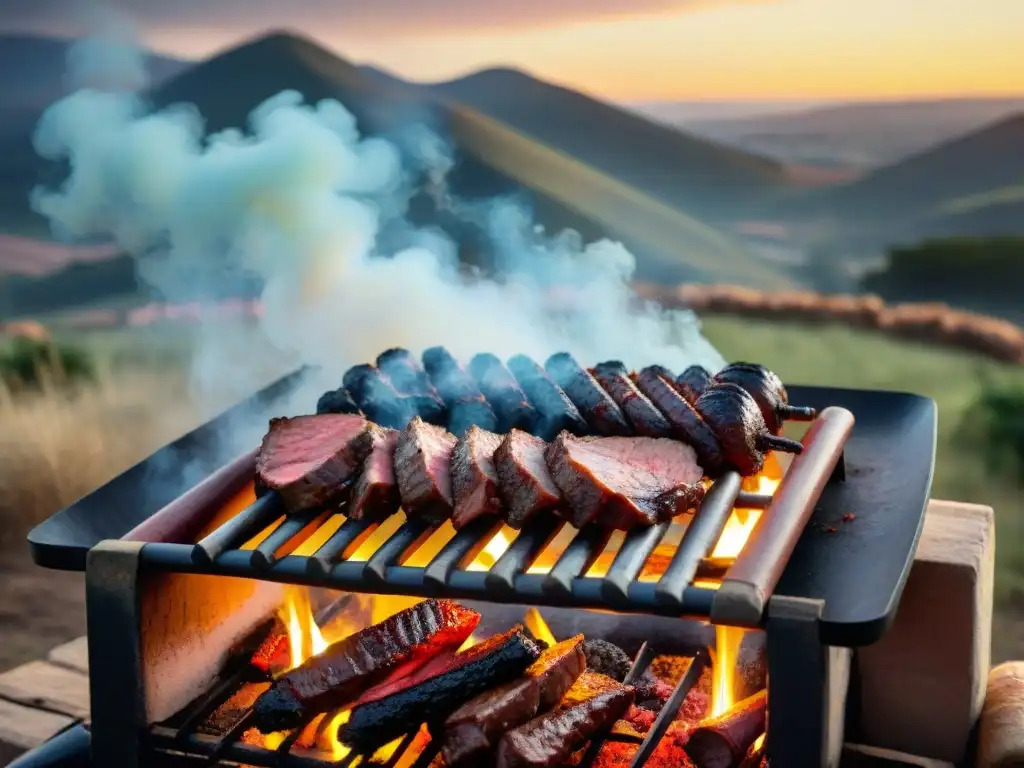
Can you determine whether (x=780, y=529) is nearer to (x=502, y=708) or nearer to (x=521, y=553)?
(x=521, y=553)

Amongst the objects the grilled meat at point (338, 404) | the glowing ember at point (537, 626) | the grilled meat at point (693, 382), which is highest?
the grilled meat at point (693, 382)

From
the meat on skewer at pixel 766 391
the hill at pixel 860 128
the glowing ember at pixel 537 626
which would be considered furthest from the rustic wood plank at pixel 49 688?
the hill at pixel 860 128

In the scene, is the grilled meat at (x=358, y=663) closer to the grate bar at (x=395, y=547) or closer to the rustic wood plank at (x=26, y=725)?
the grate bar at (x=395, y=547)

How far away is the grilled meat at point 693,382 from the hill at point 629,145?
5.22 meters

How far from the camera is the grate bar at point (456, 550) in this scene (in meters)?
2.53

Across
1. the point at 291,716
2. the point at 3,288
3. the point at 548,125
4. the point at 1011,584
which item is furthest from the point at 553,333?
the point at 3,288

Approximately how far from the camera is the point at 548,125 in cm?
877

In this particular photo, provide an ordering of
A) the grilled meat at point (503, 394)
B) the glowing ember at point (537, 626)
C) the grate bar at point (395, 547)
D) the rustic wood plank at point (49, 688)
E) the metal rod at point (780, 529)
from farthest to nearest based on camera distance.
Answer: the rustic wood plank at point (49, 688) < the glowing ember at point (537, 626) < the grilled meat at point (503, 394) < the grate bar at point (395, 547) < the metal rod at point (780, 529)

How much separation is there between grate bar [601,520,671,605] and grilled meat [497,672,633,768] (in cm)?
52

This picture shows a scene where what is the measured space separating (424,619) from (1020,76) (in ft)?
21.0

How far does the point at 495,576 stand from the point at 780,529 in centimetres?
74

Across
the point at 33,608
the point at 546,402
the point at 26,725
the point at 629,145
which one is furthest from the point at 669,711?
the point at 629,145

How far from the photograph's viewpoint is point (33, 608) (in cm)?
583

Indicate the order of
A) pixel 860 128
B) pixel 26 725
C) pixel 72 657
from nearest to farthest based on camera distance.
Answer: pixel 26 725 < pixel 72 657 < pixel 860 128
